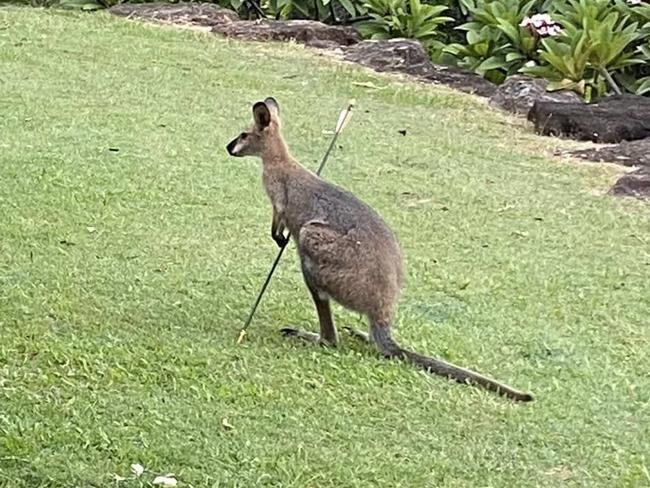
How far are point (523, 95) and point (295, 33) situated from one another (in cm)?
295

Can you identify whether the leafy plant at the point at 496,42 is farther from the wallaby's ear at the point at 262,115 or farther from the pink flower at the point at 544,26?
the wallaby's ear at the point at 262,115

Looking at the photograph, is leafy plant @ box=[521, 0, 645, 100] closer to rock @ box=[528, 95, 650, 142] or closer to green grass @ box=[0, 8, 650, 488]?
rock @ box=[528, 95, 650, 142]

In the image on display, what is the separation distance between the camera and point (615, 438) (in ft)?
15.4

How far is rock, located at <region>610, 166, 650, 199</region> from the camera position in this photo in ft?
29.0

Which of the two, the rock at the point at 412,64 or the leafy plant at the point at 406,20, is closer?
the rock at the point at 412,64

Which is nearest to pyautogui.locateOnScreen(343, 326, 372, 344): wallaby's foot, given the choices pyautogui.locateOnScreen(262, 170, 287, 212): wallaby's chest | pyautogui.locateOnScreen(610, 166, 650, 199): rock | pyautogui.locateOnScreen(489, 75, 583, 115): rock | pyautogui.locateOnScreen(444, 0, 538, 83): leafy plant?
pyautogui.locateOnScreen(262, 170, 287, 212): wallaby's chest

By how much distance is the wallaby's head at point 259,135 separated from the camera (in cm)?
570

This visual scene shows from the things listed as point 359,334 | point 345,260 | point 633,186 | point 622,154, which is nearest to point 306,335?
point 359,334

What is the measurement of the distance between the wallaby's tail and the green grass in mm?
69

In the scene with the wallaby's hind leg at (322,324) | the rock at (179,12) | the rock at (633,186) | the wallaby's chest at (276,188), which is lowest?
the rock at (179,12)

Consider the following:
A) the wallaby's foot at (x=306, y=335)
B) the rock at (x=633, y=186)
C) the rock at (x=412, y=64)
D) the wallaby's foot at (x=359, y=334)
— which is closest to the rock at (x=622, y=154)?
the rock at (x=633, y=186)

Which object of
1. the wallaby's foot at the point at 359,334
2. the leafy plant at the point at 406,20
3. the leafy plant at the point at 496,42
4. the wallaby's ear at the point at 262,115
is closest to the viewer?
the wallaby's foot at the point at 359,334

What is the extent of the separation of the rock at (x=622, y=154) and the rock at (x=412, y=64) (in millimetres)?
2179

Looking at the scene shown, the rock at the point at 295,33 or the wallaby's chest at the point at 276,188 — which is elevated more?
the wallaby's chest at the point at 276,188
